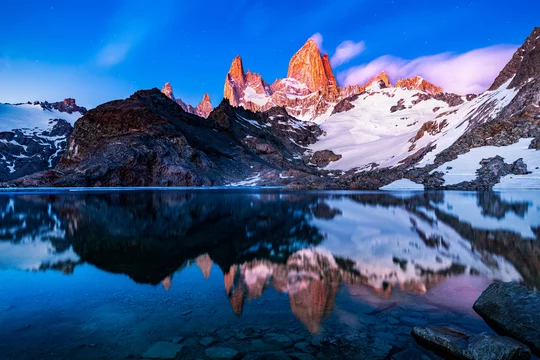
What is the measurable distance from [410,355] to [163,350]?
192 inches

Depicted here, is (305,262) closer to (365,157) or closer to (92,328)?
(92,328)

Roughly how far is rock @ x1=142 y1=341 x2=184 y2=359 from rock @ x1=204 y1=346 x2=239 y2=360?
0.62 metres

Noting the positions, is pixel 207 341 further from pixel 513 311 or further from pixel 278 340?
pixel 513 311

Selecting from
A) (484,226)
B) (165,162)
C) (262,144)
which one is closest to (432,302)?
(484,226)

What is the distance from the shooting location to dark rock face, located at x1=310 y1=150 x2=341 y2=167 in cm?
17775

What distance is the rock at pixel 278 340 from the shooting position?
674cm

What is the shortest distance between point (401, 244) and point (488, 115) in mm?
108707

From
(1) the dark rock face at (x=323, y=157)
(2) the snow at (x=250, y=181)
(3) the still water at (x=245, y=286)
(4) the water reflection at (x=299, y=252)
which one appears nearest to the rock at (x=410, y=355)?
(3) the still water at (x=245, y=286)

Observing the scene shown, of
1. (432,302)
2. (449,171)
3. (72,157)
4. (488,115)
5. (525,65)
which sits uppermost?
(525,65)

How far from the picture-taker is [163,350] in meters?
6.46

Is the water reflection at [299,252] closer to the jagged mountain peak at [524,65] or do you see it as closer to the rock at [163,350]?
the rock at [163,350]

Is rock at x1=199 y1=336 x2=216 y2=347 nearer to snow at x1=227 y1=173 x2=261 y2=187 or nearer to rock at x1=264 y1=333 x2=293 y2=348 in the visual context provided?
rock at x1=264 y1=333 x2=293 y2=348

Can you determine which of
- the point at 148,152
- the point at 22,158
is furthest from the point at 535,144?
the point at 22,158

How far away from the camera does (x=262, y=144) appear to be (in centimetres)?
16400
